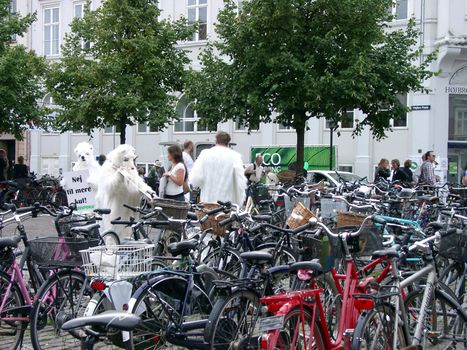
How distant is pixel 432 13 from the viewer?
27.7 metres

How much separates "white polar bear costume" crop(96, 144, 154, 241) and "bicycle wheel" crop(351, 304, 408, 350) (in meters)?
3.99

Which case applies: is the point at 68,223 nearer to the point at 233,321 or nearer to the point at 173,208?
the point at 173,208

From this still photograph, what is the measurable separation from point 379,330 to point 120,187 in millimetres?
4154

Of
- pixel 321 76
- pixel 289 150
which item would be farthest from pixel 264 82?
pixel 289 150

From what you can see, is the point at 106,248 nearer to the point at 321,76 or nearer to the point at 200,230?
the point at 200,230

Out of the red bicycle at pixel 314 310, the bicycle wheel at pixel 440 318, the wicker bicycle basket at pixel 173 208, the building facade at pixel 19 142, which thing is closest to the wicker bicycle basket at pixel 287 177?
the wicker bicycle basket at pixel 173 208

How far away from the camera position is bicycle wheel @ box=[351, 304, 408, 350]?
4.46 meters

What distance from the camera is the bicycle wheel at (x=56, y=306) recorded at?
208 inches

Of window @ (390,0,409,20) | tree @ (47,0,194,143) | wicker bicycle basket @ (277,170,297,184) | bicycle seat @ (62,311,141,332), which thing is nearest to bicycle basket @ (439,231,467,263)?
bicycle seat @ (62,311,141,332)

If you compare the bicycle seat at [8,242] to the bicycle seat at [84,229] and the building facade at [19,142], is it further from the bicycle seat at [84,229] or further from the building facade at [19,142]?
the building facade at [19,142]

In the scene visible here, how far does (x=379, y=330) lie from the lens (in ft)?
15.1

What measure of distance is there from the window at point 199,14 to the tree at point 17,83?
9.56 meters

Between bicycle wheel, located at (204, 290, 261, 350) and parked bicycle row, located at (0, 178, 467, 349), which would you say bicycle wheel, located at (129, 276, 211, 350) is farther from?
bicycle wheel, located at (204, 290, 261, 350)

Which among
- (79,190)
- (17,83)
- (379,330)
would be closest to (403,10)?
(17,83)
